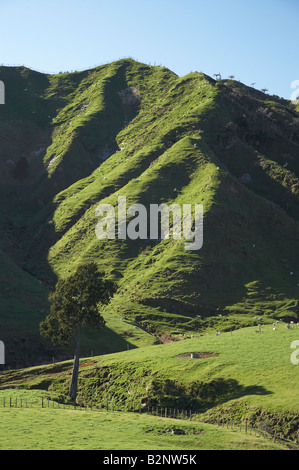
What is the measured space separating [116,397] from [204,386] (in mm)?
12985

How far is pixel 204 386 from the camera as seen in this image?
251 ft

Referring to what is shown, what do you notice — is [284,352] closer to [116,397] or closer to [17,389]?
[116,397]

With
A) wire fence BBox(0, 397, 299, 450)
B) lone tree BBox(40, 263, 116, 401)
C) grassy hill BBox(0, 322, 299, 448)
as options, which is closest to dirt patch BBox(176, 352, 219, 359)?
grassy hill BBox(0, 322, 299, 448)

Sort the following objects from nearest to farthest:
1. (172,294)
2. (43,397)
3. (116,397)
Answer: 1. (43,397)
2. (116,397)
3. (172,294)

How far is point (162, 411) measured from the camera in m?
74.6

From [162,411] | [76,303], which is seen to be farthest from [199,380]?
[76,303]

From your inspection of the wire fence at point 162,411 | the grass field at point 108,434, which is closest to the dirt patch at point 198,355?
the wire fence at point 162,411

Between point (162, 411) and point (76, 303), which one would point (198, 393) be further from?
point (76, 303)

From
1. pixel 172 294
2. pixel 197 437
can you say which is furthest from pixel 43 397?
pixel 172 294

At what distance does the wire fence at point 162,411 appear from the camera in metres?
60.7

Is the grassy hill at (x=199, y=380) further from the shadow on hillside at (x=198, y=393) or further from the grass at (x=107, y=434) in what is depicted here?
the grass at (x=107, y=434)

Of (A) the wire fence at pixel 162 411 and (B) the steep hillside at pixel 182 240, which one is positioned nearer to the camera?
(A) the wire fence at pixel 162 411

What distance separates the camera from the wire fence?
6070cm

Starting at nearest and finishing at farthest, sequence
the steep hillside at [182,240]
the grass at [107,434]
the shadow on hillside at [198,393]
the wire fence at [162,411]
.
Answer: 1. the grass at [107,434]
2. the wire fence at [162,411]
3. the shadow on hillside at [198,393]
4. the steep hillside at [182,240]
